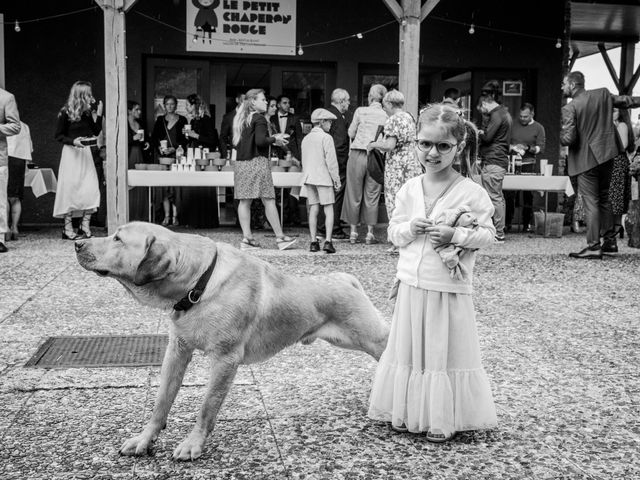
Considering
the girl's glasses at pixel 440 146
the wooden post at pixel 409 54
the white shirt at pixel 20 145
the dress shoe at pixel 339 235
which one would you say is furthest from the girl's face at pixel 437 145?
the white shirt at pixel 20 145

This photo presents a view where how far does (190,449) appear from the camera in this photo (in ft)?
9.60

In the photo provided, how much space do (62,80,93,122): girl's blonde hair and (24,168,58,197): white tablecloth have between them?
160 centimetres

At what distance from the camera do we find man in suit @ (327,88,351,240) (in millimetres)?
9844

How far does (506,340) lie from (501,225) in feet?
19.7

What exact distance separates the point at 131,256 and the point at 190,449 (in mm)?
770

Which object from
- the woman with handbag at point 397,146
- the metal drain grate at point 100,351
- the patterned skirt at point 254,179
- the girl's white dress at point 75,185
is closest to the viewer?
the metal drain grate at point 100,351

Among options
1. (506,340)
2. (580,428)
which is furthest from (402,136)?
(580,428)

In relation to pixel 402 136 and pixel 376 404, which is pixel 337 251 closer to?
pixel 402 136

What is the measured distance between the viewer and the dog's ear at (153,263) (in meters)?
2.77

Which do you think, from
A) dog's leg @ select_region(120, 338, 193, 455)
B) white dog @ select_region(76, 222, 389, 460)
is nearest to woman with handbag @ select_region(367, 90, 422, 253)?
white dog @ select_region(76, 222, 389, 460)

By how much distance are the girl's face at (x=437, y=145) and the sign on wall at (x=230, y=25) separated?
10.0 meters

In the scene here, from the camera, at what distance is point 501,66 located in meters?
13.9

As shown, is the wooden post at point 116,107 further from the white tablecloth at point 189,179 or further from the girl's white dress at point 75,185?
the girl's white dress at point 75,185

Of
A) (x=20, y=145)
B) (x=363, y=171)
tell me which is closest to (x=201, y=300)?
(x=363, y=171)
